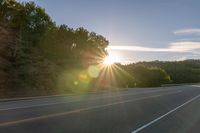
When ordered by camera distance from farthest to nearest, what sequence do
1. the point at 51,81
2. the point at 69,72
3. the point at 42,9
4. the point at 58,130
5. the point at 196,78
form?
the point at 196,78
the point at 42,9
the point at 69,72
the point at 51,81
the point at 58,130

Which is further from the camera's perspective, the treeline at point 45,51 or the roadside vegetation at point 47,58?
the treeline at point 45,51

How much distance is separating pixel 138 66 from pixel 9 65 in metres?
51.0

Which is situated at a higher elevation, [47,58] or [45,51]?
[45,51]

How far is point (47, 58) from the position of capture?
206 feet

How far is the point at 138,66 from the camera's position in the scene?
3664 inches

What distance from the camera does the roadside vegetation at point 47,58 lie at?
146 ft

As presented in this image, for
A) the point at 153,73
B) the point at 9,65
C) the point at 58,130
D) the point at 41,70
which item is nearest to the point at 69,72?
Result: the point at 41,70

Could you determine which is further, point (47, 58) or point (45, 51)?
point (45, 51)

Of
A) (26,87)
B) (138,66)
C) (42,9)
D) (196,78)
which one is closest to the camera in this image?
(26,87)

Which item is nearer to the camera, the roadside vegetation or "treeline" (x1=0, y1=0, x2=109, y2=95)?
the roadside vegetation

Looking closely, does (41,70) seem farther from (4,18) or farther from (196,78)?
(196,78)

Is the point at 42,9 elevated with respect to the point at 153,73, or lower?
elevated

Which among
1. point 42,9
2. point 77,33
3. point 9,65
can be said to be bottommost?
point 9,65

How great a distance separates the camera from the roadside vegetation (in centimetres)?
4438
